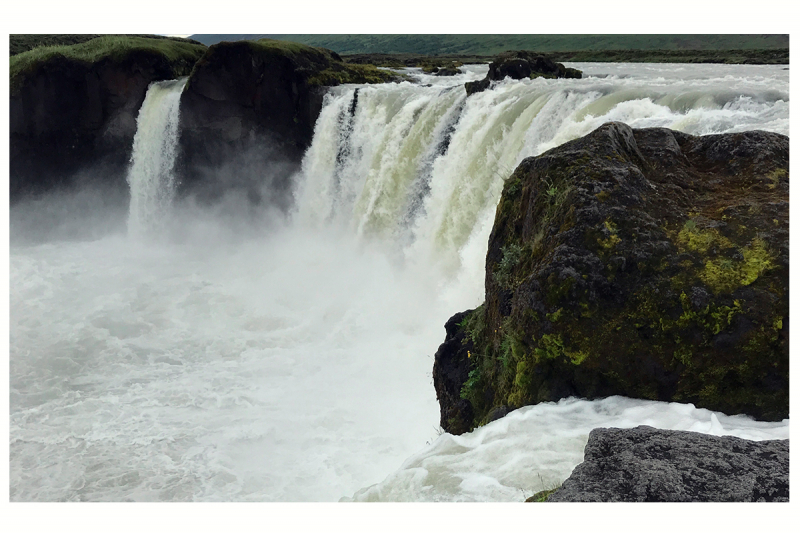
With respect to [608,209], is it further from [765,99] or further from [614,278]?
[765,99]

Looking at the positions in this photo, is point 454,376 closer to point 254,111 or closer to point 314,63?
point 314,63

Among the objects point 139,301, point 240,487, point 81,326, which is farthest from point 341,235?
point 240,487

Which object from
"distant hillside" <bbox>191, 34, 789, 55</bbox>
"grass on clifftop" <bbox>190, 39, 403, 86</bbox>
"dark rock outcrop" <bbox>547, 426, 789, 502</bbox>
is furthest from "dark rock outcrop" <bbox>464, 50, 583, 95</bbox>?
→ "dark rock outcrop" <bbox>547, 426, 789, 502</bbox>

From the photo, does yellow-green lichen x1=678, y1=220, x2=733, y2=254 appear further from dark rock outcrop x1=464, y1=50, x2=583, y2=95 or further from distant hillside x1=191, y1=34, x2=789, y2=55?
dark rock outcrop x1=464, y1=50, x2=583, y2=95

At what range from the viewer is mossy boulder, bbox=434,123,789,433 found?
4590 millimetres

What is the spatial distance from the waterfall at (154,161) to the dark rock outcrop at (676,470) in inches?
834

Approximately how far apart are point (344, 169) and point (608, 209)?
13.4 m

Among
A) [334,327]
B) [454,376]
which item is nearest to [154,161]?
[334,327]

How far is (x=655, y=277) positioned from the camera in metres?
4.82

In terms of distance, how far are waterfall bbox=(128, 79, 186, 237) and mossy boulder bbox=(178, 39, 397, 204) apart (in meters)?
0.51

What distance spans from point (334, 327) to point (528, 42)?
717 cm

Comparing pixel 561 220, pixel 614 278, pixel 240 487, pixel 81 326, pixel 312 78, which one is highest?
pixel 312 78

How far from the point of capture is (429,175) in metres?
14.5

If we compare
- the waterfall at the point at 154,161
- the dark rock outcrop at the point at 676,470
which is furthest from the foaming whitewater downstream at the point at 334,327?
the waterfall at the point at 154,161
